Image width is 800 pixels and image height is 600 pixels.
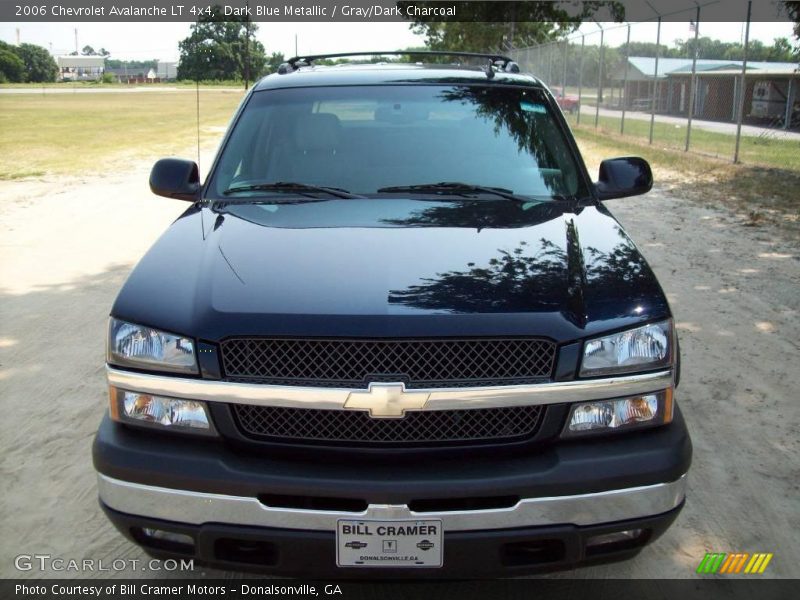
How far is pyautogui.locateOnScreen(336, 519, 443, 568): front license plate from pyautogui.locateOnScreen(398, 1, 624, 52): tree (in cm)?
2972

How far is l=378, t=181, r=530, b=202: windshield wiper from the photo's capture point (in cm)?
371

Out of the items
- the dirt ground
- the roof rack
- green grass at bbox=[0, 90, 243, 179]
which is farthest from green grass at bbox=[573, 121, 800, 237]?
green grass at bbox=[0, 90, 243, 179]

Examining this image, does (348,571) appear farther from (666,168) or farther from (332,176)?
(666,168)

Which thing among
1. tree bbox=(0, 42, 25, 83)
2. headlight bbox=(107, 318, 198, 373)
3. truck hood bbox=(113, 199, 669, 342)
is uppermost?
tree bbox=(0, 42, 25, 83)

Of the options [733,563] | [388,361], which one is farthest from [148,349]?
[733,563]

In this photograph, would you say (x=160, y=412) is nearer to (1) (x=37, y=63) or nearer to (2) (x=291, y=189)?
(2) (x=291, y=189)

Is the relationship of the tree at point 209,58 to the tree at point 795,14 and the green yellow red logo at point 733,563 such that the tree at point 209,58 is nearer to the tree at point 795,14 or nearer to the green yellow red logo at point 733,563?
the green yellow red logo at point 733,563

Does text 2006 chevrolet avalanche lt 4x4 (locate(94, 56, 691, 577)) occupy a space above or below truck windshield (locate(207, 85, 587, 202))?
below

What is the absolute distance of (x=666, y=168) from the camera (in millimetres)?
16188

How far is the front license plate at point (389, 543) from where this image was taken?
2418 mm

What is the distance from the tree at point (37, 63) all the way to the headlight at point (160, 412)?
74.8 meters

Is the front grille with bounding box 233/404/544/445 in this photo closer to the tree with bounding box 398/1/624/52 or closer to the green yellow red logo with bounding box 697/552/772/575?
the green yellow red logo with bounding box 697/552/772/575

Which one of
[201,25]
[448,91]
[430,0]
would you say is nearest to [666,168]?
[201,25]

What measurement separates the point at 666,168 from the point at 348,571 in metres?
15.0
